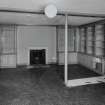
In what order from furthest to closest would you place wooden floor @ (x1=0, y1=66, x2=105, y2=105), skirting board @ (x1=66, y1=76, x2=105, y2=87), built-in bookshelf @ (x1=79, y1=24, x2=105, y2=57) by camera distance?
1. built-in bookshelf @ (x1=79, y1=24, x2=105, y2=57)
2. skirting board @ (x1=66, y1=76, x2=105, y2=87)
3. wooden floor @ (x1=0, y1=66, x2=105, y2=105)

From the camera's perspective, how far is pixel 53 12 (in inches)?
118

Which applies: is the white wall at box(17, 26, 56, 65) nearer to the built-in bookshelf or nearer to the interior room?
the interior room

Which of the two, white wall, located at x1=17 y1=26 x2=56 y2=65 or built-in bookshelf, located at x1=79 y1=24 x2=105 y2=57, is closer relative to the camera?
built-in bookshelf, located at x1=79 y1=24 x2=105 y2=57

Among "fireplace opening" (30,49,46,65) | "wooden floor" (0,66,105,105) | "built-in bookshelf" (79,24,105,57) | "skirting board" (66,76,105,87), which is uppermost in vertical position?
"built-in bookshelf" (79,24,105,57)

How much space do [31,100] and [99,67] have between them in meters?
3.34

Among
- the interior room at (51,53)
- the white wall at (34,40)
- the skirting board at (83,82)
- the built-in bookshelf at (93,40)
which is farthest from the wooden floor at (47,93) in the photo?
the white wall at (34,40)

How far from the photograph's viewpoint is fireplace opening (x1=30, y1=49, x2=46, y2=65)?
6.57m

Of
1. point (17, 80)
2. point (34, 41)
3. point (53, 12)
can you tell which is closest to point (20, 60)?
point (34, 41)

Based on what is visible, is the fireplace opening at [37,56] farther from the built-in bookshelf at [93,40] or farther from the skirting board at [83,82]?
the skirting board at [83,82]

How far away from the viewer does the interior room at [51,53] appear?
9.87ft

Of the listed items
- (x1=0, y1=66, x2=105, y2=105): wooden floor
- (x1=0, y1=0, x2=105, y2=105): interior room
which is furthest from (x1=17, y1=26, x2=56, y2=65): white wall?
(x1=0, y1=66, x2=105, y2=105): wooden floor

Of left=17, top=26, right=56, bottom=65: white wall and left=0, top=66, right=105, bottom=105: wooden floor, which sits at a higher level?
left=17, top=26, right=56, bottom=65: white wall

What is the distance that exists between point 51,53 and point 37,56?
2.79 ft

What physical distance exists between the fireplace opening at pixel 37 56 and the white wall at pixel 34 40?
28 cm
